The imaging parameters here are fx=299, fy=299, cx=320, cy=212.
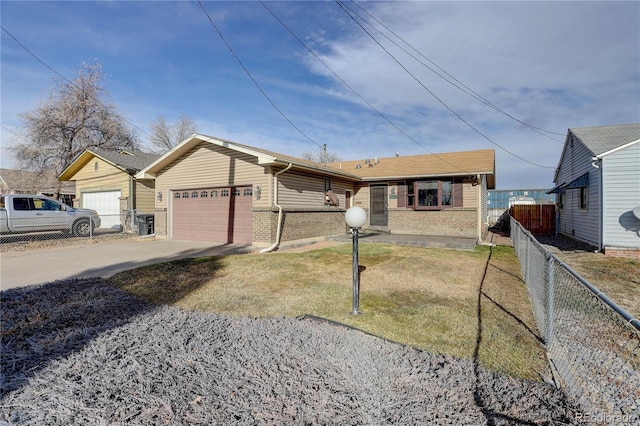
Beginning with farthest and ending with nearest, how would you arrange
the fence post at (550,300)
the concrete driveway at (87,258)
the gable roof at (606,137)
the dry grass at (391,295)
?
the gable roof at (606,137)
the concrete driveway at (87,258)
the dry grass at (391,295)
the fence post at (550,300)

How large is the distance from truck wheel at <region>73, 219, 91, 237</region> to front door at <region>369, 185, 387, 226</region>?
12.8 meters

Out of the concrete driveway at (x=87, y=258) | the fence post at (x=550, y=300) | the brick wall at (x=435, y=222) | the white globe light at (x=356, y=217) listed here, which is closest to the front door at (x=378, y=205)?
the brick wall at (x=435, y=222)

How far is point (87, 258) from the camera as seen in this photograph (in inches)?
321

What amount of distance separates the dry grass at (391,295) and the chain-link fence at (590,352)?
0.80 feet

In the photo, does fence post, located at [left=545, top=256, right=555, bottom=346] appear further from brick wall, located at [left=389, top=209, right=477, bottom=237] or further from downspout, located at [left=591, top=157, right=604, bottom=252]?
brick wall, located at [left=389, top=209, right=477, bottom=237]

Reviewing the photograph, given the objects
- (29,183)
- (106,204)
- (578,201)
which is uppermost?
(29,183)

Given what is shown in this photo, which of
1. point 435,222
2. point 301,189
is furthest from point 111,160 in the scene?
point 435,222

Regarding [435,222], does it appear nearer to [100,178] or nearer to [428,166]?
[428,166]

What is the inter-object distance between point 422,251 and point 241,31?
9.43 meters

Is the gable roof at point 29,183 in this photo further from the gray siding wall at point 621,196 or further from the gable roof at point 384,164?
the gray siding wall at point 621,196

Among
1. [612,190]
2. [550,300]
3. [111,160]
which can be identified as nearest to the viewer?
[550,300]

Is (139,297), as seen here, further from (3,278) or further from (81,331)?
(3,278)

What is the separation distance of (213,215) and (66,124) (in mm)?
17694

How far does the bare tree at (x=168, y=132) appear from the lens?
35.4m
